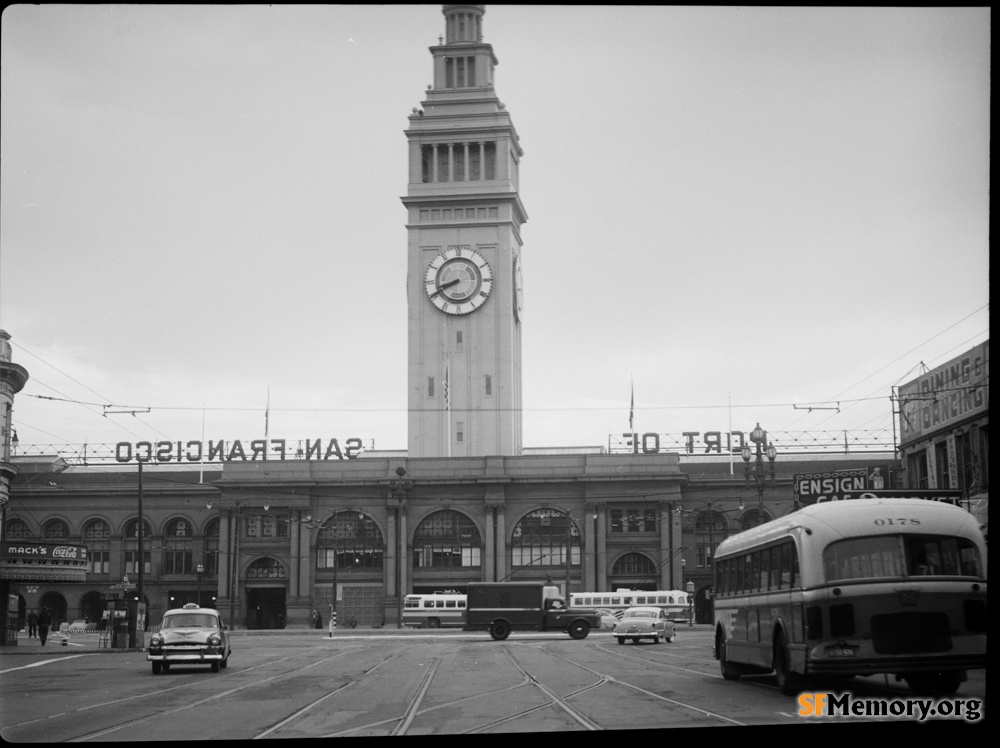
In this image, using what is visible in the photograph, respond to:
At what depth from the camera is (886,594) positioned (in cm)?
2067

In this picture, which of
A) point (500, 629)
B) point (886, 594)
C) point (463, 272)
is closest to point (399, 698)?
point (886, 594)

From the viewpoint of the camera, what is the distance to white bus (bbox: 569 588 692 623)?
3590 inches

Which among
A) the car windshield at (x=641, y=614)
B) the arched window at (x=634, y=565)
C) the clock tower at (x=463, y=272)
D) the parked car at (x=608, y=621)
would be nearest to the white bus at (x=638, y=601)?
the parked car at (x=608, y=621)

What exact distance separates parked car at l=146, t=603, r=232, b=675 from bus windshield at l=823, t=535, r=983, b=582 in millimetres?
20444

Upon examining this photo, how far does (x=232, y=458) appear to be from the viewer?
10875cm

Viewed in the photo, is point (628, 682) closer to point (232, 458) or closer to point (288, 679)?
point (288, 679)

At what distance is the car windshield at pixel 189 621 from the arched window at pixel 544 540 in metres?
64.6

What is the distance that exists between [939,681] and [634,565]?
266 feet

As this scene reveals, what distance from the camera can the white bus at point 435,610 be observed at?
92938 mm

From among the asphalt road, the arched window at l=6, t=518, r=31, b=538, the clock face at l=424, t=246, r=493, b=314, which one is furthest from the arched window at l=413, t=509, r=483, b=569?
the asphalt road

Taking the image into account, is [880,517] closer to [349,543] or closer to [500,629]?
[500,629]

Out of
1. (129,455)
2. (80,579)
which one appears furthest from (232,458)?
(80,579)

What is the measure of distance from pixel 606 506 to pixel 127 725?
82868mm

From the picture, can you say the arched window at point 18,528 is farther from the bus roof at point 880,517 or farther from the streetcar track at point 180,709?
the bus roof at point 880,517
